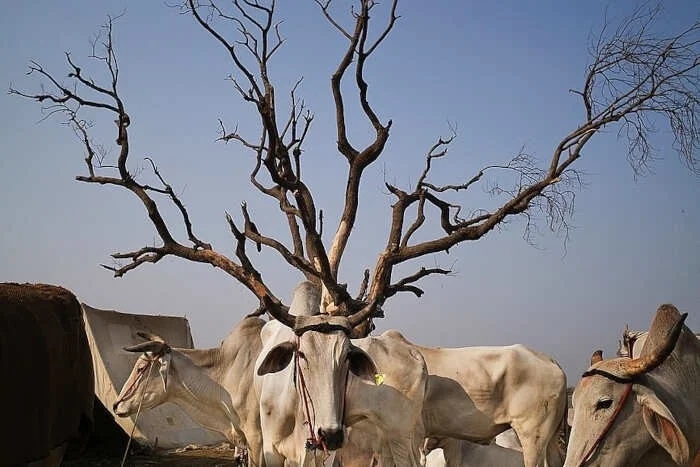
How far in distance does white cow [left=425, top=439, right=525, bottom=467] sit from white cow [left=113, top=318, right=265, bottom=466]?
2404 millimetres

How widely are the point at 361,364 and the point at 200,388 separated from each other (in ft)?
12.6

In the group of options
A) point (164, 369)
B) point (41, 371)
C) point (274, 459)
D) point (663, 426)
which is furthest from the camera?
point (164, 369)

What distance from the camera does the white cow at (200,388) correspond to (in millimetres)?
9344

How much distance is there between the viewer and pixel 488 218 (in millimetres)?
15406

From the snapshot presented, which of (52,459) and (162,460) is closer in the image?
(52,459)

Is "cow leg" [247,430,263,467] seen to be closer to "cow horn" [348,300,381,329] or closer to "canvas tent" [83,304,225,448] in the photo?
"cow horn" [348,300,381,329]

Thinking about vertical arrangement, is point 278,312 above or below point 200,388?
above

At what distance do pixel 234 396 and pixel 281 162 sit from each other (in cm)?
749

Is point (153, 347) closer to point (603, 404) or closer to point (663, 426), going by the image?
point (603, 404)

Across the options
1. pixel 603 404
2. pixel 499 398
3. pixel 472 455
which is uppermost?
pixel 603 404

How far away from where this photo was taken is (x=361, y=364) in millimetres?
6340

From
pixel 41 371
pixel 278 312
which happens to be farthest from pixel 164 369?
pixel 41 371

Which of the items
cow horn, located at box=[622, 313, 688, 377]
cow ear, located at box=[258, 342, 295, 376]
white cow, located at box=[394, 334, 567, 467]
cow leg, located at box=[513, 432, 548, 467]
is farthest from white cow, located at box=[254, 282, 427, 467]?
cow horn, located at box=[622, 313, 688, 377]

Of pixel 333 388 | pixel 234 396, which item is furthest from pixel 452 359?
pixel 333 388
